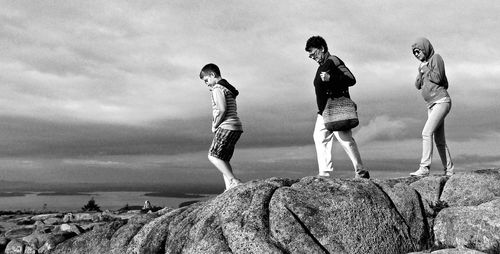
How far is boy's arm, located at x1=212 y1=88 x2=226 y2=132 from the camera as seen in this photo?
1368cm

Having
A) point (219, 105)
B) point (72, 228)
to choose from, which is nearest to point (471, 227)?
point (219, 105)

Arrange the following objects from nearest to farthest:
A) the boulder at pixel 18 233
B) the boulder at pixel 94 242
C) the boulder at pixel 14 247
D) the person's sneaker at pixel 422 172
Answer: the boulder at pixel 94 242, the person's sneaker at pixel 422 172, the boulder at pixel 14 247, the boulder at pixel 18 233

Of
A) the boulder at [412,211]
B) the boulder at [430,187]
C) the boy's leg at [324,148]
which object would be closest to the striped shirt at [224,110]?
the boy's leg at [324,148]

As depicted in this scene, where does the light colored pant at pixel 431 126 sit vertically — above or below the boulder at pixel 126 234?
above

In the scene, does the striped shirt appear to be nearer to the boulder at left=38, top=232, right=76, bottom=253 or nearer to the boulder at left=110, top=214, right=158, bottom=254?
the boulder at left=110, top=214, right=158, bottom=254

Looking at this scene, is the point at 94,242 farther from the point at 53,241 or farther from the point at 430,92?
the point at 430,92

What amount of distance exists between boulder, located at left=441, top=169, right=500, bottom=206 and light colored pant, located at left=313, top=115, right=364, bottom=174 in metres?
2.71

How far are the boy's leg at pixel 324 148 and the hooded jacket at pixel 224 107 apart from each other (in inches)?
90.9

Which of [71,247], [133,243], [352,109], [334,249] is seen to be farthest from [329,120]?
[71,247]

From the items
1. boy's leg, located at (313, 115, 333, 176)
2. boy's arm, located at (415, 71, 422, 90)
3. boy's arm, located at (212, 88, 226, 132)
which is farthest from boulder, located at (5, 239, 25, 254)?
boy's arm, located at (415, 71, 422, 90)

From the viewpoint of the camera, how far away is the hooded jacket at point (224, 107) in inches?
540

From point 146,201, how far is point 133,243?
21269 mm

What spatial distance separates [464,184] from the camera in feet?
47.7

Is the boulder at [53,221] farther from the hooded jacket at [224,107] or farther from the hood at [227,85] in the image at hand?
the hood at [227,85]
